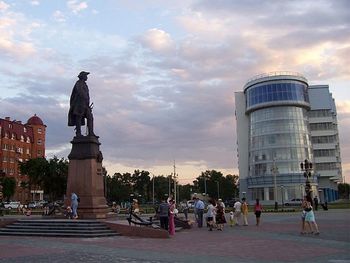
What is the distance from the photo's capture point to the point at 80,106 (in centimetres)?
2742

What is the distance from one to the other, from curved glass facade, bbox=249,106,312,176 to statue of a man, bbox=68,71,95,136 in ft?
250

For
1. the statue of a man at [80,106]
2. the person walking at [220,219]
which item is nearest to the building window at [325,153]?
the person walking at [220,219]

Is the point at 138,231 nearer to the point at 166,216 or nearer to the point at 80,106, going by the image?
the point at 166,216

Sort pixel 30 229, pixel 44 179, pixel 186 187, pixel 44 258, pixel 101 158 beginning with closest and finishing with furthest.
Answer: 1. pixel 44 258
2. pixel 30 229
3. pixel 101 158
4. pixel 44 179
5. pixel 186 187

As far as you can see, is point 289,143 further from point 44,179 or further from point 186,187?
point 186,187

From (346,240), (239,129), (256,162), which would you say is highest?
(239,129)

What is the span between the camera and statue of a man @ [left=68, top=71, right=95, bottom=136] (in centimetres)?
2720

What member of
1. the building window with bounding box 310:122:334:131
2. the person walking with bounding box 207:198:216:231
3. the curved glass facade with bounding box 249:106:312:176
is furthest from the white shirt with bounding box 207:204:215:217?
the building window with bounding box 310:122:334:131

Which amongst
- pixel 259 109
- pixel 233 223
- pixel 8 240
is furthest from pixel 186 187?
pixel 8 240

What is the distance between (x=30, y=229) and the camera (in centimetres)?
2191

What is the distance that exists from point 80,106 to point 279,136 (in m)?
77.7

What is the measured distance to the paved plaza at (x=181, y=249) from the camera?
43.8 feet

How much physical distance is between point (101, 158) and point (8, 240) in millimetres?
8090

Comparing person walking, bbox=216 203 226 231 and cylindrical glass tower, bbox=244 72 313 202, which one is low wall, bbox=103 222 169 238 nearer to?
person walking, bbox=216 203 226 231
